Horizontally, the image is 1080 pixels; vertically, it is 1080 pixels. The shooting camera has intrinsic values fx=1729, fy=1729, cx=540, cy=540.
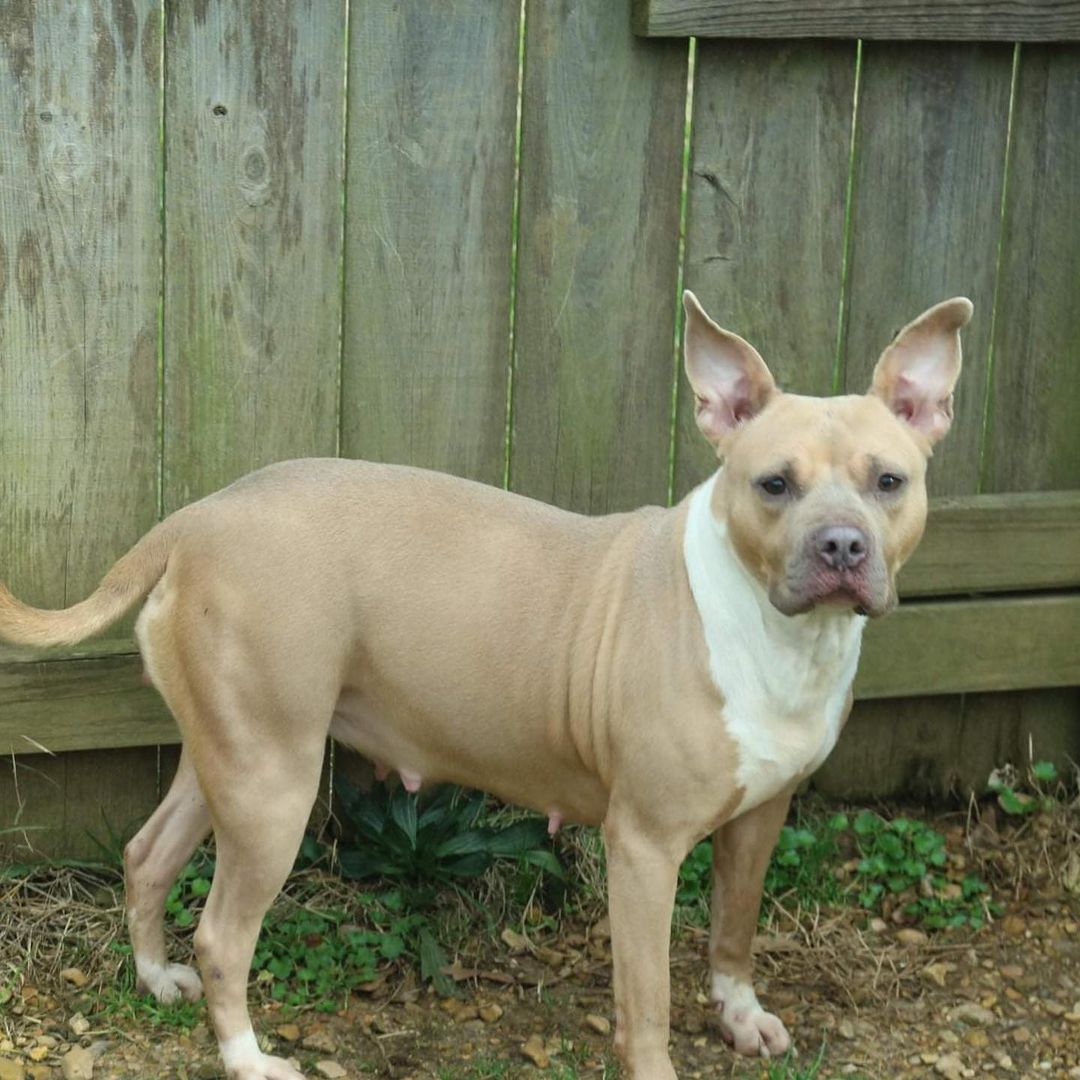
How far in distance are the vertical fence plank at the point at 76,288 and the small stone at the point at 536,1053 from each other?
158cm

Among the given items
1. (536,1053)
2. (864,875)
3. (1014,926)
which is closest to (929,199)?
(864,875)

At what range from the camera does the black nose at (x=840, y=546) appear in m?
3.28

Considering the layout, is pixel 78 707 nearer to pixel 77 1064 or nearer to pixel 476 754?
pixel 77 1064

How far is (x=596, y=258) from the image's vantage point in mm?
4539

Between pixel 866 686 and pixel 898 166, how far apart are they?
1.44m

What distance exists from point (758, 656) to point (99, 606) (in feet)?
4.67

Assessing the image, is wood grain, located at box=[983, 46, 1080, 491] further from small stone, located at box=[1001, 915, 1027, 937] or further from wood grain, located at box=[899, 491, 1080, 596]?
small stone, located at box=[1001, 915, 1027, 937]

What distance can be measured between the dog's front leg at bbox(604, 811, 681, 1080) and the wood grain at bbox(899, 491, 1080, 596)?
1.51 metres

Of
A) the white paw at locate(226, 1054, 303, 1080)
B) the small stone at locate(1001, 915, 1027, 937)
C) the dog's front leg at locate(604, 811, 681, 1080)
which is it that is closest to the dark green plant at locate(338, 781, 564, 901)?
the white paw at locate(226, 1054, 303, 1080)

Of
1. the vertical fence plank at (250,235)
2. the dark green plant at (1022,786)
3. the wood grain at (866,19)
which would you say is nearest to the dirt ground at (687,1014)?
the dark green plant at (1022,786)

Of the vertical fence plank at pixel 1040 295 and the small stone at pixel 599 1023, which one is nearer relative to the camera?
the small stone at pixel 599 1023

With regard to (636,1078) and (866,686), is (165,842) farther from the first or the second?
(866,686)

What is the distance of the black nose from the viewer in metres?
3.28

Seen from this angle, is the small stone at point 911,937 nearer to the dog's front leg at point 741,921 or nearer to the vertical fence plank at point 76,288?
the dog's front leg at point 741,921
